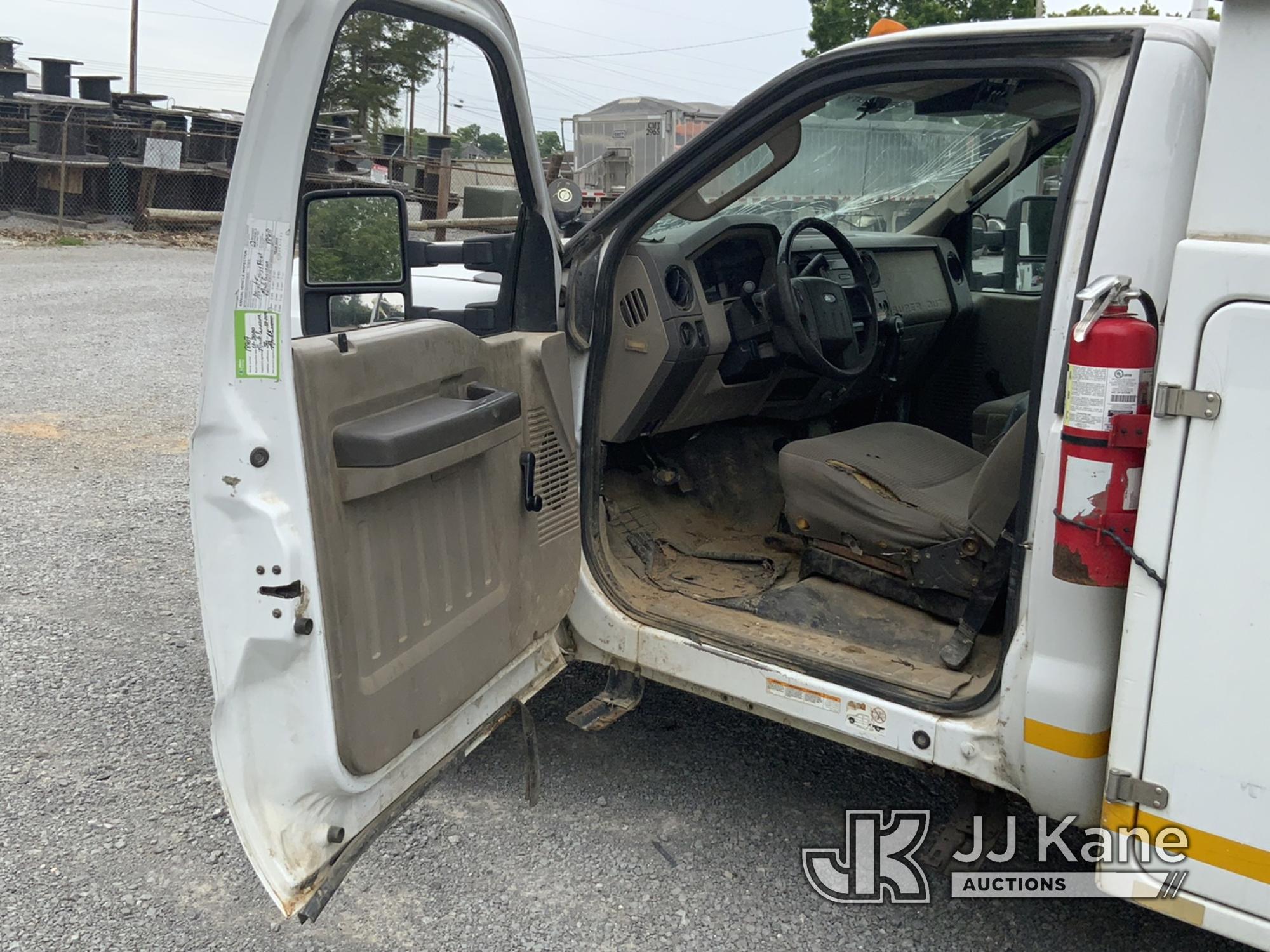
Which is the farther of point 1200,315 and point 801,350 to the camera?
point 801,350

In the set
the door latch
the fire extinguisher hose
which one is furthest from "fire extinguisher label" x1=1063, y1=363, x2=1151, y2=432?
the door latch

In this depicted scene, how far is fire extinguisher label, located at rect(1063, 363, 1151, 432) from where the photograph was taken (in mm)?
1877

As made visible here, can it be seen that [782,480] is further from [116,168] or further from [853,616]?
[116,168]

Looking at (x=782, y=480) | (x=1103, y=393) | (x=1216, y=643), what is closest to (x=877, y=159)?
(x=782, y=480)

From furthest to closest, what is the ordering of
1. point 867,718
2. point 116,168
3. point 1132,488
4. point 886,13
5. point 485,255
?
point 886,13
point 116,168
point 485,255
point 867,718
point 1132,488

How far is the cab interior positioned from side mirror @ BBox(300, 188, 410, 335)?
2.02 feet

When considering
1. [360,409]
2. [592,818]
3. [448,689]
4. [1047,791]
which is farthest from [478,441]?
[1047,791]

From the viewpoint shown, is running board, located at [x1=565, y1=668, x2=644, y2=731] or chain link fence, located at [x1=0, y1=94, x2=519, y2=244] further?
chain link fence, located at [x1=0, y1=94, x2=519, y2=244]

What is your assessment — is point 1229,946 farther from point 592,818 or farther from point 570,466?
point 570,466

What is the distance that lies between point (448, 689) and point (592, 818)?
0.75 metres

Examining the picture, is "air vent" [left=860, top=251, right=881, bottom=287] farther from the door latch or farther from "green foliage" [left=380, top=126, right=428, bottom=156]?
"green foliage" [left=380, top=126, right=428, bottom=156]

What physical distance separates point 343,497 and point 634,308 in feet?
4.59

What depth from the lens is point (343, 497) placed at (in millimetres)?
2064

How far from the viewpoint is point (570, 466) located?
9.53ft
